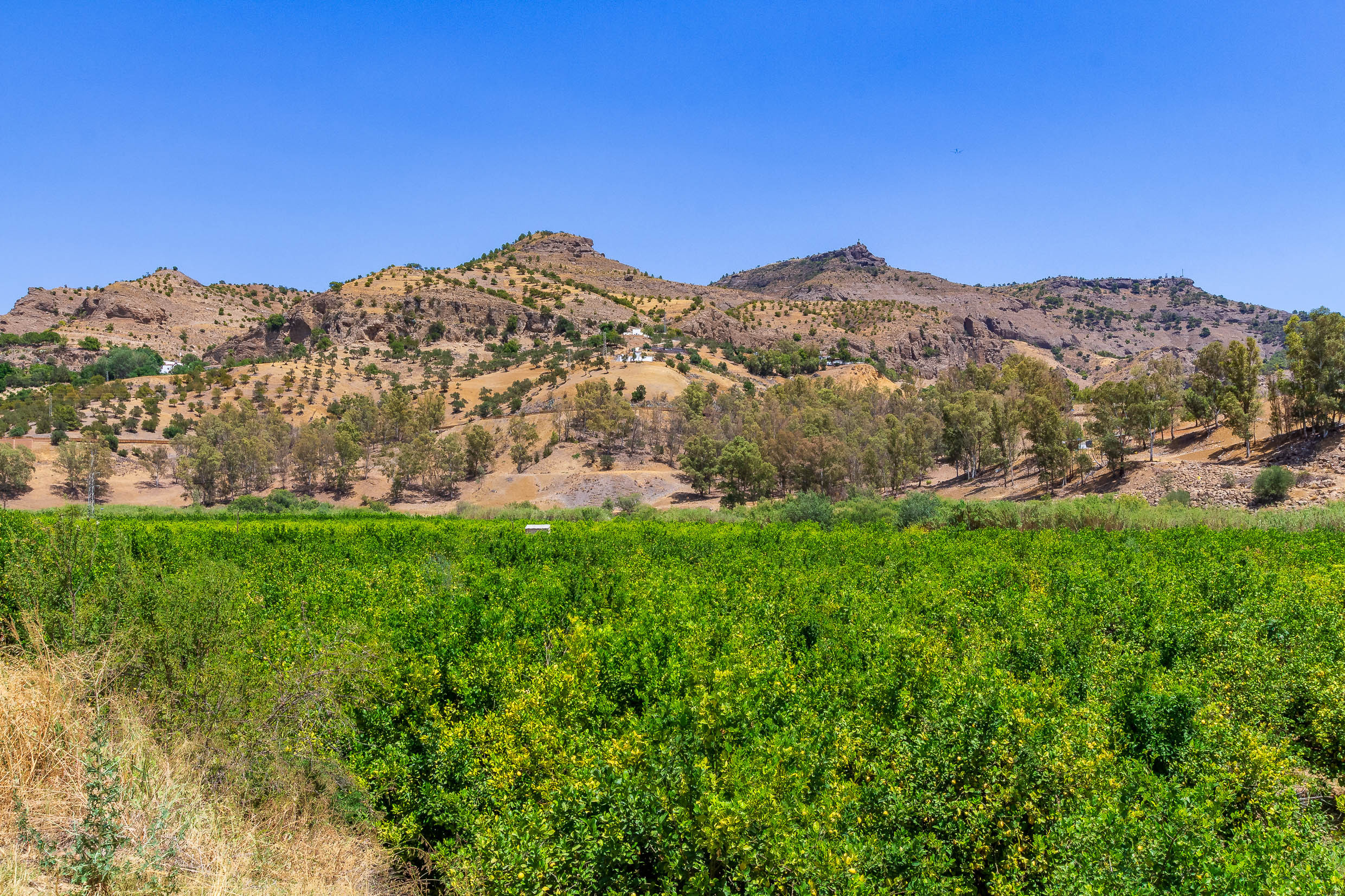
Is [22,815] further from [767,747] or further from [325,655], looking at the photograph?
[767,747]

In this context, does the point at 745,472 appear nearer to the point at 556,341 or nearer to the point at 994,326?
the point at 556,341

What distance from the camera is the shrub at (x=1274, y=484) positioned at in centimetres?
4081

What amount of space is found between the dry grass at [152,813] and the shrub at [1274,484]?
50602 millimetres

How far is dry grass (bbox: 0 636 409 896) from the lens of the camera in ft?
20.0

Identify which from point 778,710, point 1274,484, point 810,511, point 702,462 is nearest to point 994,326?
point 702,462

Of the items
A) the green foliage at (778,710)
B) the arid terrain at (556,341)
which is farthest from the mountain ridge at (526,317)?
the green foliage at (778,710)

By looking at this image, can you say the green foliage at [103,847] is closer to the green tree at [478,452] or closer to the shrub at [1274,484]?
the shrub at [1274,484]

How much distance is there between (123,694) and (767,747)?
8239mm

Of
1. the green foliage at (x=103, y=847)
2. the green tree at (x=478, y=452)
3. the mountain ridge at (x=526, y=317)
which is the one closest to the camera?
the green foliage at (x=103, y=847)

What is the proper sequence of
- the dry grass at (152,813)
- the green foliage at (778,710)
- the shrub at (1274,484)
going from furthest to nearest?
1. the shrub at (1274,484)
2. the dry grass at (152,813)
3. the green foliage at (778,710)

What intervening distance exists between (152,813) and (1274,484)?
172 feet

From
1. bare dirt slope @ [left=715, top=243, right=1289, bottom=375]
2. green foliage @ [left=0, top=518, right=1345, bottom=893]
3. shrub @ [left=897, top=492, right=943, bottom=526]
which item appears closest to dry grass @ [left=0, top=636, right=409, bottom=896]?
green foliage @ [left=0, top=518, right=1345, bottom=893]

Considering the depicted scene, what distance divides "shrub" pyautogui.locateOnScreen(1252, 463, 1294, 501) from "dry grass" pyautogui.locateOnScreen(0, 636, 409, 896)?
50.6 m

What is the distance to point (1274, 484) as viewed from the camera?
40875 mm
